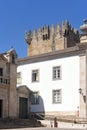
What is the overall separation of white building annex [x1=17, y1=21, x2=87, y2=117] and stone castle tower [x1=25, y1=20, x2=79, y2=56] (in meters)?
30.1

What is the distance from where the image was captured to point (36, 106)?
44625 millimetres

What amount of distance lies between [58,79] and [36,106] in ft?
14.2

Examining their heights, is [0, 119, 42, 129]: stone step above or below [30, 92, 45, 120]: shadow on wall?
below

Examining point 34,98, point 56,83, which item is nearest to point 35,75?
point 34,98

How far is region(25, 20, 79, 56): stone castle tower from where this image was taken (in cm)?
7575

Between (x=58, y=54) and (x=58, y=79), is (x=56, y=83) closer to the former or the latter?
(x=58, y=79)

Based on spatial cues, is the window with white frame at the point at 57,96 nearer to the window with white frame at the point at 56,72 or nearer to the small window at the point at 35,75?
the window with white frame at the point at 56,72

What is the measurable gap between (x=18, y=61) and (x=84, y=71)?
31.0 feet

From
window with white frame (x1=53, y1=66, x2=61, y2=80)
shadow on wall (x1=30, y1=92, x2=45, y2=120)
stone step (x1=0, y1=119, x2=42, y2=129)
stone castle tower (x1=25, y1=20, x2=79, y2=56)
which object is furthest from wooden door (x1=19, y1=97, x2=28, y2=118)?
stone castle tower (x1=25, y1=20, x2=79, y2=56)

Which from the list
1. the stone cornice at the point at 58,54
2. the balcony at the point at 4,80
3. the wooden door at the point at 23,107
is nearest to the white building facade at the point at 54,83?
the stone cornice at the point at 58,54

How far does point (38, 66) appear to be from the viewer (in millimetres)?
45000


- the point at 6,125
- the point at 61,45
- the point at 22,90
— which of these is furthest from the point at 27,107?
the point at 61,45

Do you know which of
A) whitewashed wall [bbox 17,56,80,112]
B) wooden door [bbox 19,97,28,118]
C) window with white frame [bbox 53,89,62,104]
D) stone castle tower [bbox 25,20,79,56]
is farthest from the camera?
stone castle tower [bbox 25,20,79,56]

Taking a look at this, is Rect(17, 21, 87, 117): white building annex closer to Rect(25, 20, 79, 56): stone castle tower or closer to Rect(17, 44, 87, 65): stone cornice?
Rect(17, 44, 87, 65): stone cornice
